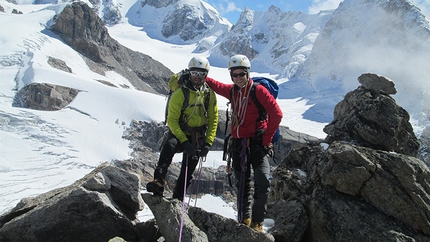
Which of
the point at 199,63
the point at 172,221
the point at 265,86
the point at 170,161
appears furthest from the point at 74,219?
the point at 265,86

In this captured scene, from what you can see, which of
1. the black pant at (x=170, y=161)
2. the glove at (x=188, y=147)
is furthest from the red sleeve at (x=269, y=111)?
the black pant at (x=170, y=161)

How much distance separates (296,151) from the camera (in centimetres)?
852

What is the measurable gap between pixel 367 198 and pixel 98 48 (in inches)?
2993

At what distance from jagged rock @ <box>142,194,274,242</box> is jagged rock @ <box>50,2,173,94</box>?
2417 inches

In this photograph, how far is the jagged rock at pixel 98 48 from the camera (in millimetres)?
67688

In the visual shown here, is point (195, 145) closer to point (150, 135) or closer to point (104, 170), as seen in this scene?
point (104, 170)

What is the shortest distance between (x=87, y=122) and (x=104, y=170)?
31.4 metres

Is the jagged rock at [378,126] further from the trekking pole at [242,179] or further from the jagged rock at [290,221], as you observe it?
the trekking pole at [242,179]

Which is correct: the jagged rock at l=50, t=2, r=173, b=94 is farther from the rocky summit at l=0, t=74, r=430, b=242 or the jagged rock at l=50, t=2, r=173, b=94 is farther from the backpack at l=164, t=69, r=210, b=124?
the rocky summit at l=0, t=74, r=430, b=242

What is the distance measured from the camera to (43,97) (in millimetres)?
37625

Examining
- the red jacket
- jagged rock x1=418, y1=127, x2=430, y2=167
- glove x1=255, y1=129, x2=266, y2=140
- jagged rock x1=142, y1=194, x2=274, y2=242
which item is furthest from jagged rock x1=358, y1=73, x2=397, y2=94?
jagged rock x1=418, y1=127, x2=430, y2=167

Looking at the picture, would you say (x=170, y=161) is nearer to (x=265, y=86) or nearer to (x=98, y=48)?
(x=265, y=86)

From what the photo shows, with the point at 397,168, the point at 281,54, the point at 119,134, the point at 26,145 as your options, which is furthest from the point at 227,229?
the point at 281,54

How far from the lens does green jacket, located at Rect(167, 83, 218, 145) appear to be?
520 cm
